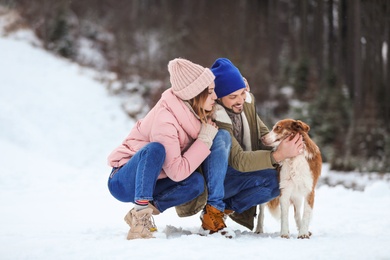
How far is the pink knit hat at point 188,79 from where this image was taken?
3441 millimetres

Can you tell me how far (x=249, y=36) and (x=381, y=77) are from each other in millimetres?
7034

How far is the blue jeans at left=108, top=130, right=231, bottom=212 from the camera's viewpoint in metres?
3.33

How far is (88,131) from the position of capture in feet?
45.9

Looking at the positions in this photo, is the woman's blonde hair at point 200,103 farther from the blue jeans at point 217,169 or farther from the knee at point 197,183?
the knee at point 197,183

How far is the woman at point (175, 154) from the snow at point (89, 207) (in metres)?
0.26

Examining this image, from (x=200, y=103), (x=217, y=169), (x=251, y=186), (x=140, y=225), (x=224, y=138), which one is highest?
(x=200, y=103)

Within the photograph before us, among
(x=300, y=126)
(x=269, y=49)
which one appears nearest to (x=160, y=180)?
(x=300, y=126)

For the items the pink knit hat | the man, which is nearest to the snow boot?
the man

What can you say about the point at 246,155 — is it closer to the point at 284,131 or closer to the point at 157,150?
the point at 284,131

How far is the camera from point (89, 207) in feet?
19.7

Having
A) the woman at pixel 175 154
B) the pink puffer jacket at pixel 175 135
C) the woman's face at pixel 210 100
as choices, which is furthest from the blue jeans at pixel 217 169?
the woman's face at pixel 210 100

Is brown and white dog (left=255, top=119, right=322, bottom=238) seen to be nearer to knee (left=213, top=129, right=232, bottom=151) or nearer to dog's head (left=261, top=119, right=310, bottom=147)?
dog's head (left=261, top=119, right=310, bottom=147)

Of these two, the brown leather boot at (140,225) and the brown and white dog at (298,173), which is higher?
the brown and white dog at (298,173)

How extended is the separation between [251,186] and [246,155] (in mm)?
336
